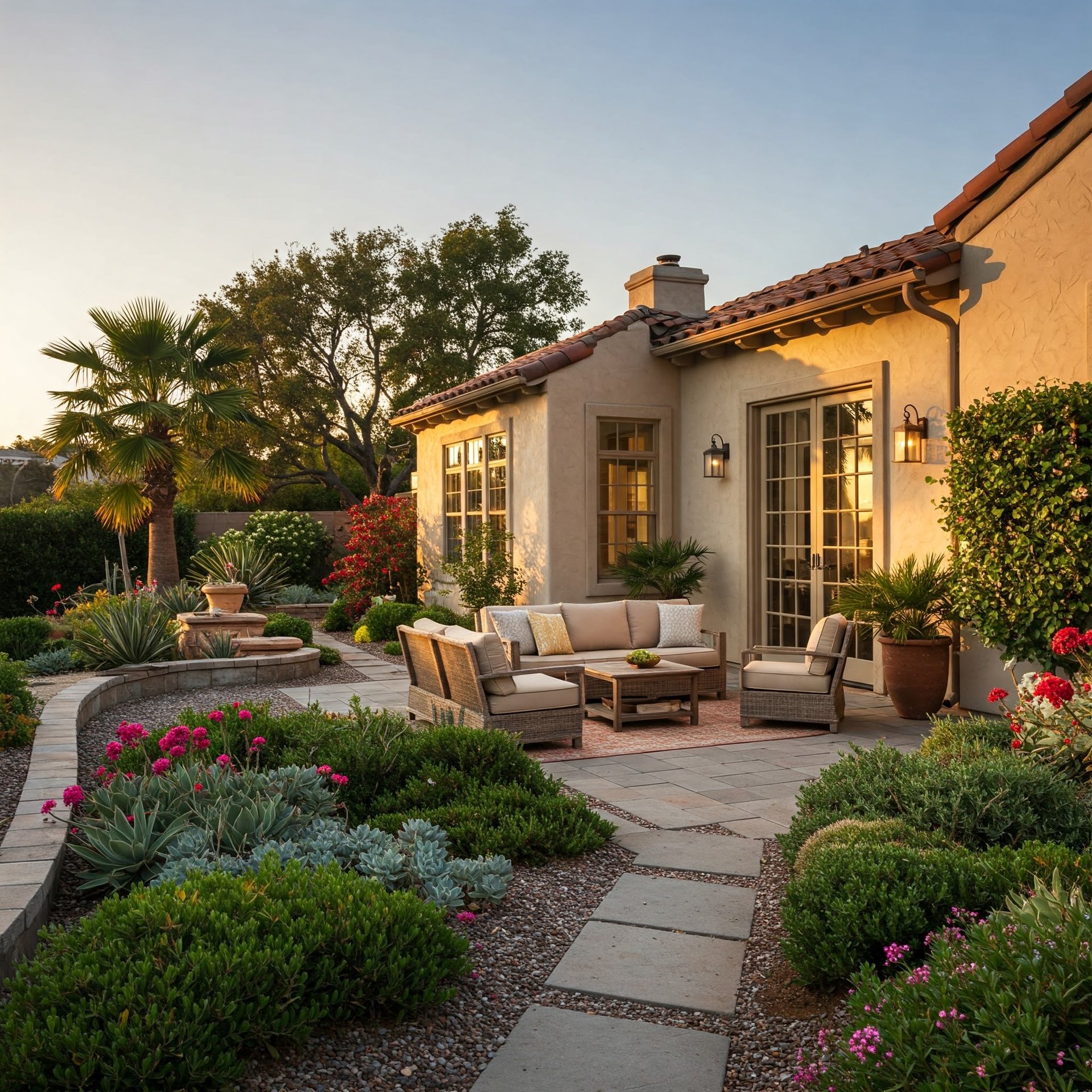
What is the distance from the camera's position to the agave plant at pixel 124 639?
30.2ft

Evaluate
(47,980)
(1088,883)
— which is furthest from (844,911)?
(47,980)

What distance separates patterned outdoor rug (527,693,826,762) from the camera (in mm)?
6867

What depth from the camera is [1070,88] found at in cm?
663

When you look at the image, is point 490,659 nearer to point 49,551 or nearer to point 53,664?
point 53,664

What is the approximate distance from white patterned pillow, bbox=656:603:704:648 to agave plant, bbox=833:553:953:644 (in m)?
1.69

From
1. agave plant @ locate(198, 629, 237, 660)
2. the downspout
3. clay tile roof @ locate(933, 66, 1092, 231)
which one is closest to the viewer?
clay tile roof @ locate(933, 66, 1092, 231)

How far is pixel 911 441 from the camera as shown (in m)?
7.98

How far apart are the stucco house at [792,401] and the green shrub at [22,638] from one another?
214 inches

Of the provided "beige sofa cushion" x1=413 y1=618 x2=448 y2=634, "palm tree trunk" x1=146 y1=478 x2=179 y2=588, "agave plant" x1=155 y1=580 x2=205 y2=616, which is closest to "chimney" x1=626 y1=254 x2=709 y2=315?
"beige sofa cushion" x1=413 y1=618 x2=448 y2=634

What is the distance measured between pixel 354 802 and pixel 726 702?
16.1ft

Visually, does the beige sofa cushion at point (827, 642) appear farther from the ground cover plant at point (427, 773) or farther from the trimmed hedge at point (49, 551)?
the trimmed hedge at point (49, 551)

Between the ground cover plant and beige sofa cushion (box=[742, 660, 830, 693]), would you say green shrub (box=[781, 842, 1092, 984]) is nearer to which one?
the ground cover plant

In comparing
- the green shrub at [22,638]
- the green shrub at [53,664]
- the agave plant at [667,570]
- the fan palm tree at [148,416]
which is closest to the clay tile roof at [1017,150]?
the agave plant at [667,570]

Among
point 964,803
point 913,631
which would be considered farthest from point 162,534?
point 964,803
